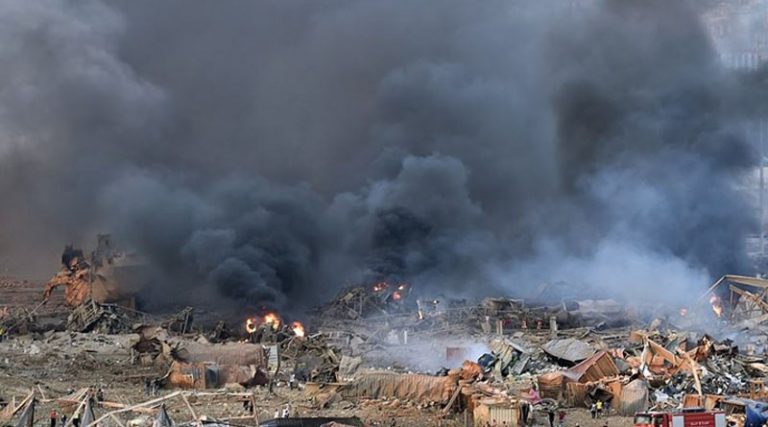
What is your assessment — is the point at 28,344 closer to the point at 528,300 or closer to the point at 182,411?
the point at 182,411

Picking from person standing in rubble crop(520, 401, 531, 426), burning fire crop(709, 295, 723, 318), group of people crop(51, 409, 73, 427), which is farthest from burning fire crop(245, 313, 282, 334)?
burning fire crop(709, 295, 723, 318)

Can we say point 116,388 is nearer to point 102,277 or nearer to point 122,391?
point 122,391

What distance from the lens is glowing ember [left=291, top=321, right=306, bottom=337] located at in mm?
34697

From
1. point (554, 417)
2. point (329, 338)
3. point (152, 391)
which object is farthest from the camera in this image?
point (329, 338)

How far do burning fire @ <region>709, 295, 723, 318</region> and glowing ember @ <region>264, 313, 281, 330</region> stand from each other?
60.6 ft

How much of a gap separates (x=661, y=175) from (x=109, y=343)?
3072 centimetres

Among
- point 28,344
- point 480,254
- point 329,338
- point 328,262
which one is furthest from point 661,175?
point 28,344

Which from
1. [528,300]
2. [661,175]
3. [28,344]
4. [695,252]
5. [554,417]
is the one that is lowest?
[554,417]

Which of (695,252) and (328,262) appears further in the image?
(328,262)

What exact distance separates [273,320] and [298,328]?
170 cm

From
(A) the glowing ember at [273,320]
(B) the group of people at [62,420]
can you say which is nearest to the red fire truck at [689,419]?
(B) the group of people at [62,420]

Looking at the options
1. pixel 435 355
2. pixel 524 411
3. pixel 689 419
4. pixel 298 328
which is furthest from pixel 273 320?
pixel 689 419

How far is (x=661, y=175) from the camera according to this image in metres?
49.0

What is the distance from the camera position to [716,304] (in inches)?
1501
